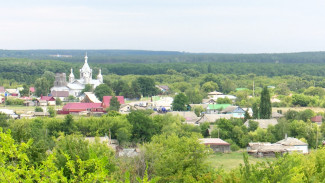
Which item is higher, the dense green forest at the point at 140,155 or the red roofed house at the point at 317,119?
the dense green forest at the point at 140,155

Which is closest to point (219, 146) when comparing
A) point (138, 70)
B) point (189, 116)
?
point (189, 116)

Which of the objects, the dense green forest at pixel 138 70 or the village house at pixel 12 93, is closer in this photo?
the village house at pixel 12 93

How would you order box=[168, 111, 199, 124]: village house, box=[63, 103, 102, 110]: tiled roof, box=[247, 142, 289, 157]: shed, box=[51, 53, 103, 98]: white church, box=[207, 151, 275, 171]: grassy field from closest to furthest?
box=[207, 151, 275, 171]: grassy field, box=[247, 142, 289, 157]: shed, box=[168, 111, 199, 124]: village house, box=[63, 103, 102, 110]: tiled roof, box=[51, 53, 103, 98]: white church

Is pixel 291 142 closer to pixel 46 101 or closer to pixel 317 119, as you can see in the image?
pixel 317 119

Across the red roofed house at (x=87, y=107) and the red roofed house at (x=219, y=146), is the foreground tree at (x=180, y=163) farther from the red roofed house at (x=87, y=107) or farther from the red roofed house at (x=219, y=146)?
the red roofed house at (x=87, y=107)

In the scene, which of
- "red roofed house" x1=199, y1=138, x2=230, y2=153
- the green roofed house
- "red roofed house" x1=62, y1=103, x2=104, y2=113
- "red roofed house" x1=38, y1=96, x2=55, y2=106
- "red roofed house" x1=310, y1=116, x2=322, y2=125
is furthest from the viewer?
"red roofed house" x1=38, y1=96, x2=55, y2=106

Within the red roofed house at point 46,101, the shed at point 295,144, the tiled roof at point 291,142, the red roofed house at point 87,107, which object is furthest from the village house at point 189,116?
the red roofed house at point 46,101

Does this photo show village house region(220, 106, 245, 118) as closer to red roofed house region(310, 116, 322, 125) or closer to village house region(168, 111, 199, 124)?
village house region(168, 111, 199, 124)

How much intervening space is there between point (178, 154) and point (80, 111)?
3689cm

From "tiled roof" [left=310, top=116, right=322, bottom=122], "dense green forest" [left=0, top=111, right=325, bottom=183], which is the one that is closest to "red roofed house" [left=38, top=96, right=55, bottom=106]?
"dense green forest" [left=0, top=111, right=325, bottom=183]

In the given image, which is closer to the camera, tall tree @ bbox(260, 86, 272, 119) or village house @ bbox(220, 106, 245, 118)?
tall tree @ bbox(260, 86, 272, 119)

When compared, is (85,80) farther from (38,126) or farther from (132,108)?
(38,126)

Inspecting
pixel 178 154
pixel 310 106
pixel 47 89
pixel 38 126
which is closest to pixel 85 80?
pixel 47 89

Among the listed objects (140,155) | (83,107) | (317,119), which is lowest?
(83,107)
